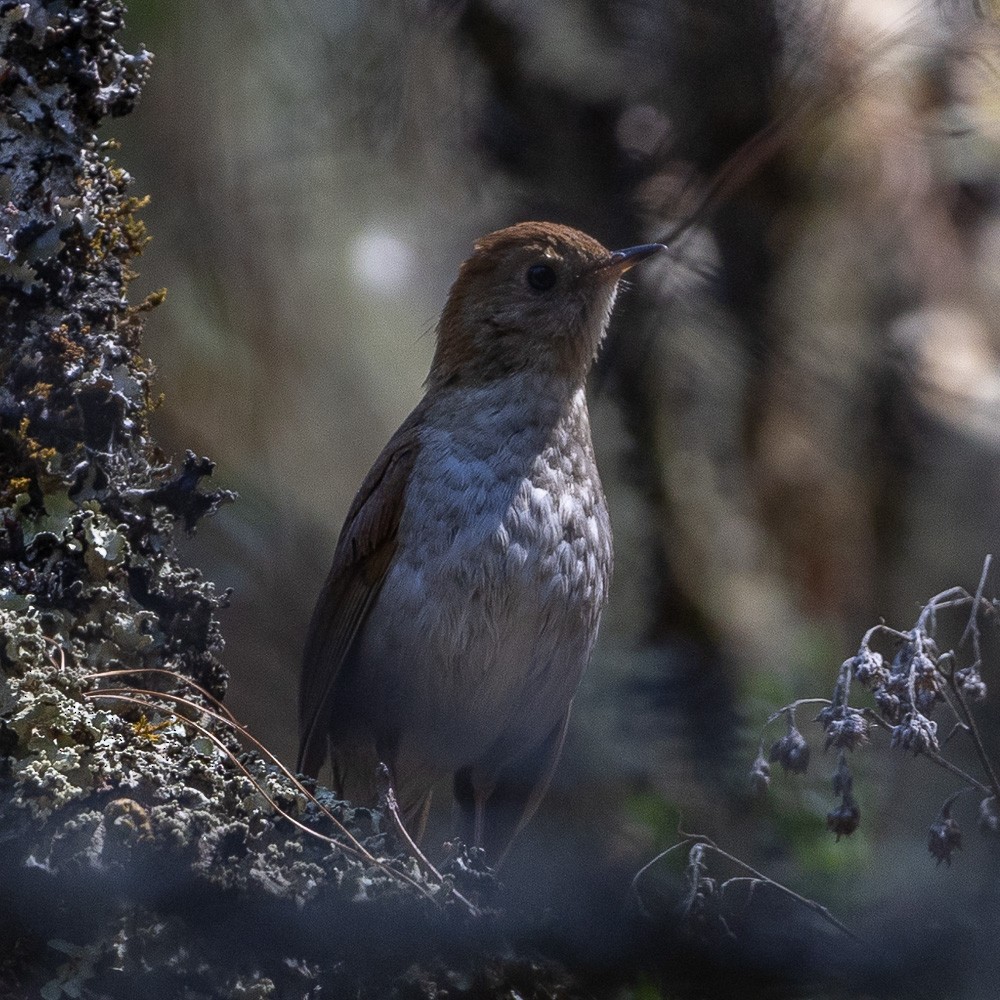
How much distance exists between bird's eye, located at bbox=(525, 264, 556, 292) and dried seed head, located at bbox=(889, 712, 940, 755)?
155 cm

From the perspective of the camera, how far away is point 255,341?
3.98 meters

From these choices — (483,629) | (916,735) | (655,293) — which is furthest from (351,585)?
(655,293)

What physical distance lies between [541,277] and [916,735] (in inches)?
62.9

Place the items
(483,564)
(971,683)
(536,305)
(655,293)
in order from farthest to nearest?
(655,293) → (536,305) → (483,564) → (971,683)

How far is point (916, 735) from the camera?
6.68 ft

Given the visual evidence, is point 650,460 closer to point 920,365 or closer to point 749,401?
point 749,401

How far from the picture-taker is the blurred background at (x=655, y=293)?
393 cm

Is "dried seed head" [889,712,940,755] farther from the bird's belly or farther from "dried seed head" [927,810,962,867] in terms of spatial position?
the bird's belly

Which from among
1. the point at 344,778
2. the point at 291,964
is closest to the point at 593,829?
the point at 344,778

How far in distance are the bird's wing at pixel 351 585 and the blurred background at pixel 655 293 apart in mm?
614

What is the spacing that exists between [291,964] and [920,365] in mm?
3145

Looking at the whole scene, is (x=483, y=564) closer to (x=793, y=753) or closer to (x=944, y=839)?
(x=793, y=753)

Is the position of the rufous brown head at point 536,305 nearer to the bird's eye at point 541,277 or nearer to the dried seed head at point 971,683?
the bird's eye at point 541,277

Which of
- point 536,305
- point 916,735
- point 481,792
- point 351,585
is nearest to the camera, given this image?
point 916,735
